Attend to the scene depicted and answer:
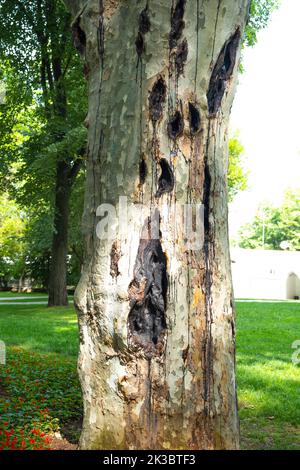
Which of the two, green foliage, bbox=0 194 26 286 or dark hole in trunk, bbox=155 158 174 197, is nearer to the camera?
dark hole in trunk, bbox=155 158 174 197

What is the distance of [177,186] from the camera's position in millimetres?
3961

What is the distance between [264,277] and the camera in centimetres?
4266

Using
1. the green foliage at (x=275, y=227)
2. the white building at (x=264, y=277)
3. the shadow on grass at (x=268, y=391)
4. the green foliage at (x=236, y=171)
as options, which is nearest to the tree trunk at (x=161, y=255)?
→ the shadow on grass at (x=268, y=391)

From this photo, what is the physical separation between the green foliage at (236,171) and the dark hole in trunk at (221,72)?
40.3 m

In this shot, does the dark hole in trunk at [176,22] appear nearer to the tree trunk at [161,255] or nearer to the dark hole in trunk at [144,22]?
the tree trunk at [161,255]

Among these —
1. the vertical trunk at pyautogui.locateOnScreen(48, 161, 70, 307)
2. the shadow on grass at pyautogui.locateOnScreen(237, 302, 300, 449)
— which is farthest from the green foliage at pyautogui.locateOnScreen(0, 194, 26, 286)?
the shadow on grass at pyautogui.locateOnScreen(237, 302, 300, 449)

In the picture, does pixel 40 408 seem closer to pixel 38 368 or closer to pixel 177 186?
pixel 38 368

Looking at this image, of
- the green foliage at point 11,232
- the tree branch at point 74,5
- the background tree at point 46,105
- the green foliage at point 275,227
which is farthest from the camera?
the green foliage at point 275,227

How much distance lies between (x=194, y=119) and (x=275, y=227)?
7631cm

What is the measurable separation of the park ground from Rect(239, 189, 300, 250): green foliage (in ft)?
199

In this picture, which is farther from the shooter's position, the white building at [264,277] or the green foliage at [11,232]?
the white building at [264,277]

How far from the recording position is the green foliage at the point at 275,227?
70.9 meters

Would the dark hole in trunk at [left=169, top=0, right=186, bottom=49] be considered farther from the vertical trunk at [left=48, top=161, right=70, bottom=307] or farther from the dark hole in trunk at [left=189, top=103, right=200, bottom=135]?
the vertical trunk at [left=48, top=161, right=70, bottom=307]

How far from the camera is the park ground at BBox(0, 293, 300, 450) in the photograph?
196 inches
